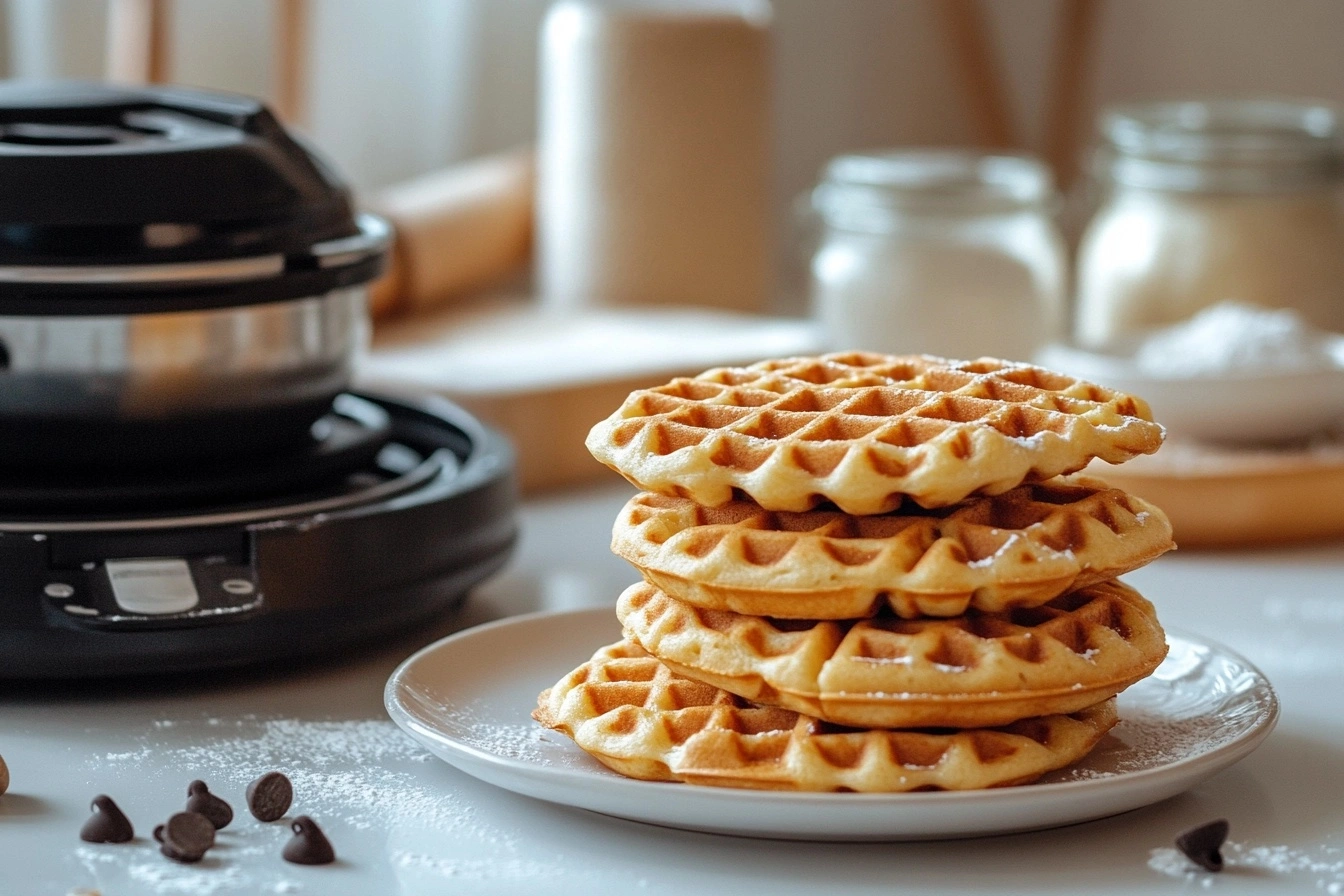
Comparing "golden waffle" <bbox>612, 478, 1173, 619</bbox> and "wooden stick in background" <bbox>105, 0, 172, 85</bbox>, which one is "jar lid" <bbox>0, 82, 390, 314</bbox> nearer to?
"golden waffle" <bbox>612, 478, 1173, 619</bbox>

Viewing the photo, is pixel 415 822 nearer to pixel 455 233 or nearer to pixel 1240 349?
pixel 1240 349

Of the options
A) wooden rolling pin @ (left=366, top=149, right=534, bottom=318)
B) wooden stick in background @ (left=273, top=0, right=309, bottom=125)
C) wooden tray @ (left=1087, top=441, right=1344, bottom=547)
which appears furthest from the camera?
wooden stick in background @ (left=273, top=0, right=309, bottom=125)

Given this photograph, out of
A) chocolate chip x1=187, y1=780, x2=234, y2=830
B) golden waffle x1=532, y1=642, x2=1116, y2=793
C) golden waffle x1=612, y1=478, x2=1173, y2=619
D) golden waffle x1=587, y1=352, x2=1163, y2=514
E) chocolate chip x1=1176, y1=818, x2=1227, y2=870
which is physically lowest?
chocolate chip x1=187, y1=780, x2=234, y2=830

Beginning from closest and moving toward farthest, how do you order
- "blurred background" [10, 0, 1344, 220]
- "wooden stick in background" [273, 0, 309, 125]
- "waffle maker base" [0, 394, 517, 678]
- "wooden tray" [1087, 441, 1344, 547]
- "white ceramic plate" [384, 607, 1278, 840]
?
"white ceramic plate" [384, 607, 1278, 840] < "waffle maker base" [0, 394, 517, 678] < "wooden tray" [1087, 441, 1344, 547] < "wooden stick in background" [273, 0, 309, 125] < "blurred background" [10, 0, 1344, 220]

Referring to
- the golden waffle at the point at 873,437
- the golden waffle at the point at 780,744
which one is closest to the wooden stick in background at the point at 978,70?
the golden waffle at the point at 873,437

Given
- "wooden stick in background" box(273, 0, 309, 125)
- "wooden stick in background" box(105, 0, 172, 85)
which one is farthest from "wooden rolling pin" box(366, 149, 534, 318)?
"wooden stick in background" box(105, 0, 172, 85)
